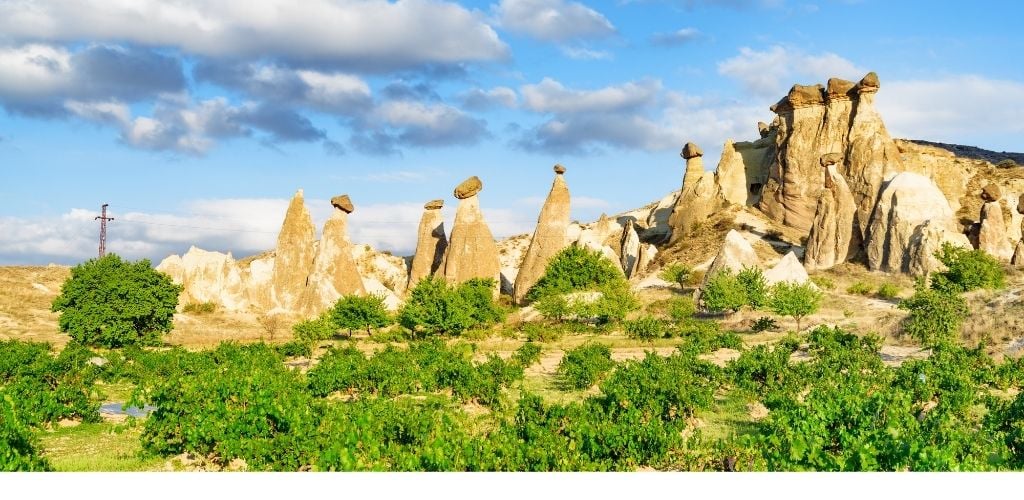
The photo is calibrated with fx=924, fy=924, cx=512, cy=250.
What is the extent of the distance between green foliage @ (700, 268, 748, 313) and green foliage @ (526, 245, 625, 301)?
580cm

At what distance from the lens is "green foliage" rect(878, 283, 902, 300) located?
134 ft

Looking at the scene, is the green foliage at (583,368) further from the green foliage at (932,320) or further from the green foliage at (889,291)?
the green foliage at (889,291)

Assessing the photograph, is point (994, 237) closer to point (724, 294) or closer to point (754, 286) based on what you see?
point (754, 286)

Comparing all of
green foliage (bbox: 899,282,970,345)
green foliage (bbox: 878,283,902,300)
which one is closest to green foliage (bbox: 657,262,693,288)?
green foliage (bbox: 878,283,902,300)

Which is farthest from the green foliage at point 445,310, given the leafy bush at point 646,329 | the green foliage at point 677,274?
the green foliage at point 677,274

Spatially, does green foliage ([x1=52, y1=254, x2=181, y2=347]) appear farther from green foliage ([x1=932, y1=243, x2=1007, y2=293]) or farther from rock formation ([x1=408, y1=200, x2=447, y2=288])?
green foliage ([x1=932, y1=243, x2=1007, y2=293])

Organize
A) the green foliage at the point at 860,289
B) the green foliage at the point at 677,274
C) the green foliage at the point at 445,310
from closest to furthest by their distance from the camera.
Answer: the green foliage at the point at 445,310 < the green foliage at the point at 860,289 < the green foliage at the point at 677,274

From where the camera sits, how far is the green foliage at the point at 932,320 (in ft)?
86.2

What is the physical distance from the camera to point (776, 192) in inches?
2598

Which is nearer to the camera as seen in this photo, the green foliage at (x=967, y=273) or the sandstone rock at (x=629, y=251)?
the green foliage at (x=967, y=273)

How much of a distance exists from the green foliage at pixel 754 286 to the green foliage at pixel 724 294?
0.21 metres
